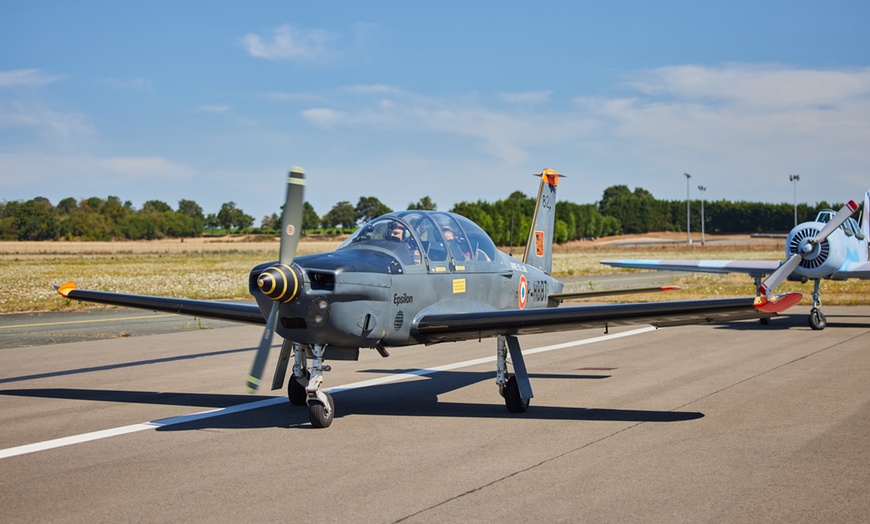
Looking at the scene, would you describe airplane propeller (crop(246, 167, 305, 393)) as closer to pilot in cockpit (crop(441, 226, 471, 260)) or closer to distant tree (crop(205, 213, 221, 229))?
pilot in cockpit (crop(441, 226, 471, 260))

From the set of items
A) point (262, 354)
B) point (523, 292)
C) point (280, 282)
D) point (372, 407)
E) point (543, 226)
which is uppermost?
point (543, 226)

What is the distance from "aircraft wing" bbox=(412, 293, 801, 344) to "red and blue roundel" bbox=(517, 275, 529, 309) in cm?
217

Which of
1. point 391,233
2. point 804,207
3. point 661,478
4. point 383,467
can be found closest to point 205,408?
point 391,233

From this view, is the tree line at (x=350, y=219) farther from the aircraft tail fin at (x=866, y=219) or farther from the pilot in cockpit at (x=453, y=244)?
the pilot in cockpit at (x=453, y=244)

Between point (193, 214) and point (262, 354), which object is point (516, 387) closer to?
point (262, 354)

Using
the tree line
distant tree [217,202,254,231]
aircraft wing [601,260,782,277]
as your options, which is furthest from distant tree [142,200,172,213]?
→ aircraft wing [601,260,782,277]

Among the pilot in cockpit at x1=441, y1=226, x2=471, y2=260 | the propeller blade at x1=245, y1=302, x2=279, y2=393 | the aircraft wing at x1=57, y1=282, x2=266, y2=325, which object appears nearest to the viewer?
the propeller blade at x1=245, y1=302, x2=279, y2=393

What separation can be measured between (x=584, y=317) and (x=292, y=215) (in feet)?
11.2

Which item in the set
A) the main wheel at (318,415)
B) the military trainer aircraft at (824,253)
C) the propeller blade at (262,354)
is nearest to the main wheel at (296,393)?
the main wheel at (318,415)

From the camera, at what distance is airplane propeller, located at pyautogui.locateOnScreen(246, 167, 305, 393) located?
8.12 meters

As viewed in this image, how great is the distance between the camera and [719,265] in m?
24.8

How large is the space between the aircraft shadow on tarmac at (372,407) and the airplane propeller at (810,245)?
9.92 meters

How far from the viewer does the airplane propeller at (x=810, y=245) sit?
63.4 ft

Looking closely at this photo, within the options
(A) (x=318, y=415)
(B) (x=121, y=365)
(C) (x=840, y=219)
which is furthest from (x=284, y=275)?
(C) (x=840, y=219)
